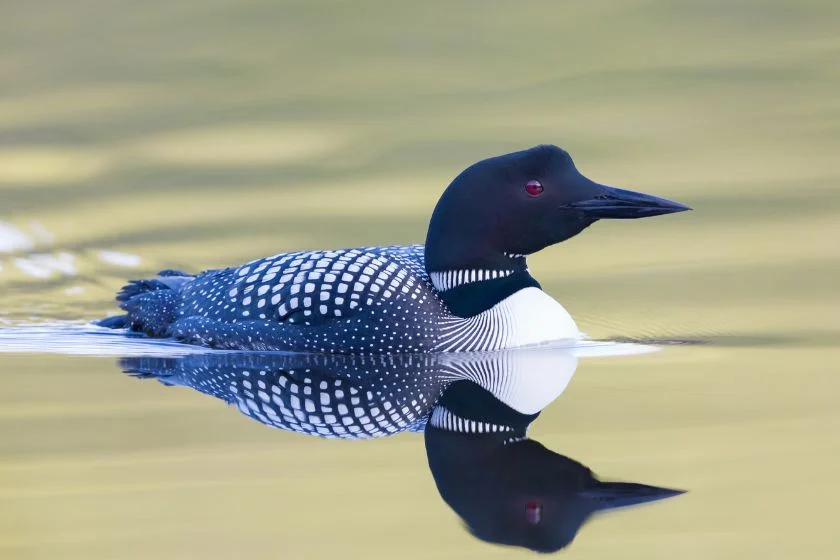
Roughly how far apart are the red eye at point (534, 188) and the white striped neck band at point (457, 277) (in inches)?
13.3

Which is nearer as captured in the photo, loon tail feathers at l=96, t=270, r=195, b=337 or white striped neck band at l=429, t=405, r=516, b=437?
white striped neck band at l=429, t=405, r=516, b=437

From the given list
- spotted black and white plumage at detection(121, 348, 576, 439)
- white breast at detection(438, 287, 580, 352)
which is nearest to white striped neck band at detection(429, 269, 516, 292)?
white breast at detection(438, 287, 580, 352)

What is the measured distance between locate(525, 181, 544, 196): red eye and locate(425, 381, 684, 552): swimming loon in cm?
136

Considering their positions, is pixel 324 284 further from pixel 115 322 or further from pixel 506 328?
pixel 115 322

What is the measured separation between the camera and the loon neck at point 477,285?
227 inches

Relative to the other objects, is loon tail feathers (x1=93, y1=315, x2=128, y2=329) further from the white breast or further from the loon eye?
the loon eye

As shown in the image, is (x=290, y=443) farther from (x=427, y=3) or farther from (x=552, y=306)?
(x=427, y=3)

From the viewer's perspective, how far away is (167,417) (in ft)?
15.0

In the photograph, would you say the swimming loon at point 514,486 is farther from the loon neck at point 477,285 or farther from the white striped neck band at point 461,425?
the loon neck at point 477,285

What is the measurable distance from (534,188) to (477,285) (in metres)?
0.42

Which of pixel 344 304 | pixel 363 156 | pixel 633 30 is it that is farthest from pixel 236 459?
pixel 633 30

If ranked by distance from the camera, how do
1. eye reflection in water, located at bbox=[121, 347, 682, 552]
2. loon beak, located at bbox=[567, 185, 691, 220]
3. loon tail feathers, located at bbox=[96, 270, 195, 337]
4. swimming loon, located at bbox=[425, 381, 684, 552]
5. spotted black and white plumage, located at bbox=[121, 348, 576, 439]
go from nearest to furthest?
swimming loon, located at bbox=[425, 381, 684, 552] < eye reflection in water, located at bbox=[121, 347, 682, 552] < spotted black and white plumage, located at bbox=[121, 348, 576, 439] < loon beak, located at bbox=[567, 185, 691, 220] < loon tail feathers, located at bbox=[96, 270, 195, 337]

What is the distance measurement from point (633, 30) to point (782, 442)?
26.3 feet

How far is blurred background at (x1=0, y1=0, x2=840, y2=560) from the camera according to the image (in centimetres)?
348
